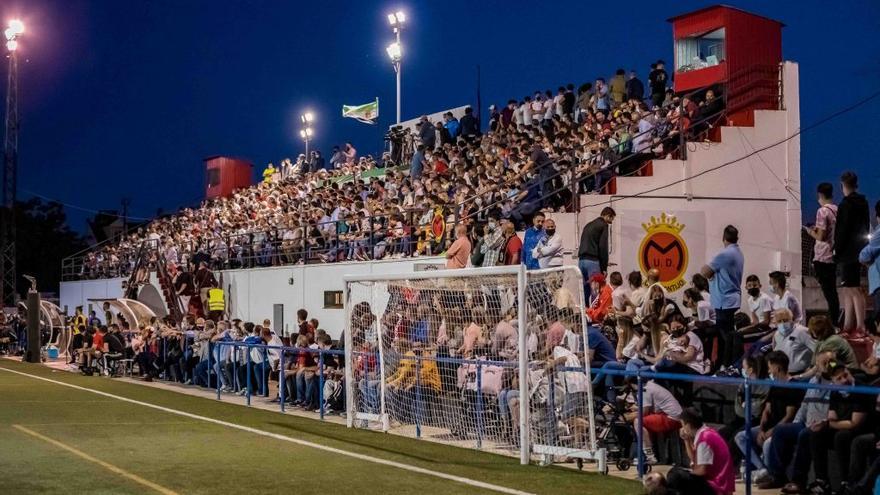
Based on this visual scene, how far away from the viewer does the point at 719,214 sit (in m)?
19.4

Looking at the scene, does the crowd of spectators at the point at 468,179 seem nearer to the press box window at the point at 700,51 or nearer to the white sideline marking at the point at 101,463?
the press box window at the point at 700,51

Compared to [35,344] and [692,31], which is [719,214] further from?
[35,344]

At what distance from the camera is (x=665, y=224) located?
1908 centimetres

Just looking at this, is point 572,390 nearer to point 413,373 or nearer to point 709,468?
point 709,468

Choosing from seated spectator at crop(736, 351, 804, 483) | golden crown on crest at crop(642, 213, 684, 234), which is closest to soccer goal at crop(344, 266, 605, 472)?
seated spectator at crop(736, 351, 804, 483)

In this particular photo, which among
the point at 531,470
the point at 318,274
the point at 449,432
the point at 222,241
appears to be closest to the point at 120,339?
the point at 318,274

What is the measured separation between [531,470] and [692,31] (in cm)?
1340

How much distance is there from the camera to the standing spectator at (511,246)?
17.4 meters

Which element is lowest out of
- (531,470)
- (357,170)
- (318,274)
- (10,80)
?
(531,470)

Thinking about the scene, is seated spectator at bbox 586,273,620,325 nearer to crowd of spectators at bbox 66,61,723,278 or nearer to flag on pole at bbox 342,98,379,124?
crowd of spectators at bbox 66,61,723,278

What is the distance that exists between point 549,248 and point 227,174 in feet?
149

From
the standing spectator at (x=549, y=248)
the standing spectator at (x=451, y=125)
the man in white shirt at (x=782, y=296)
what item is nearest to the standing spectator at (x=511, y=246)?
the standing spectator at (x=549, y=248)

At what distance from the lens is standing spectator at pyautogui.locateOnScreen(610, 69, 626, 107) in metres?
24.0

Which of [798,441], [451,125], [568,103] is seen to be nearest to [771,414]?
[798,441]
